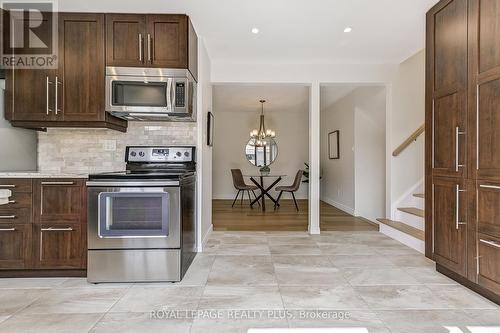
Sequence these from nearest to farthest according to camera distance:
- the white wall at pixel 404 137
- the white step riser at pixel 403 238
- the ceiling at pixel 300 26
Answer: the ceiling at pixel 300 26 < the white step riser at pixel 403 238 < the white wall at pixel 404 137

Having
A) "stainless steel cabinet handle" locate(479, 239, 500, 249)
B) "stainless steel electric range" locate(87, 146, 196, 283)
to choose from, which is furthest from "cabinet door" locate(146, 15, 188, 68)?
"stainless steel cabinet handle" locate(479, 239, 500, 249)

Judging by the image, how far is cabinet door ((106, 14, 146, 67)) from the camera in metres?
2.80

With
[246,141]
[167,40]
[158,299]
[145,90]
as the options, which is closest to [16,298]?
[158,299]

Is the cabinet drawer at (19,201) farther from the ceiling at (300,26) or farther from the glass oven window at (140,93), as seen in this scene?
the ceiling at (300,26)

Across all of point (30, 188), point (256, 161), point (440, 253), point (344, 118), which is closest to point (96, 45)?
point (30, 188)

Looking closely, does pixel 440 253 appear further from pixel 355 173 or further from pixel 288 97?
pixel 288 97

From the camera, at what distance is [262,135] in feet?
25.5

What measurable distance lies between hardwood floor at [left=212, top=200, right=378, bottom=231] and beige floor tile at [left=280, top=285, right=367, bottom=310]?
7.18ft

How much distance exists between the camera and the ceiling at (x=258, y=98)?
564 centimetres

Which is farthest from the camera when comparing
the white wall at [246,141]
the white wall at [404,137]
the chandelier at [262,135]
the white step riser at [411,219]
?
the white wall at [246,141]

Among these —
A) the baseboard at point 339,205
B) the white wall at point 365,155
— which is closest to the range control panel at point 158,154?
the white wall at point 365,155

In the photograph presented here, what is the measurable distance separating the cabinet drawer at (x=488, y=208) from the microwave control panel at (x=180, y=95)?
2399 millimetres

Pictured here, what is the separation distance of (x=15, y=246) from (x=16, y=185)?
1.62 feet

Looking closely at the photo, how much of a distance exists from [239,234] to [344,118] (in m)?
3.55
